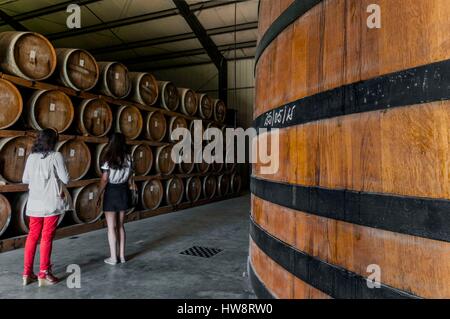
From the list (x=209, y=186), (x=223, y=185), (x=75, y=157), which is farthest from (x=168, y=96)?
(x=223, y=185)

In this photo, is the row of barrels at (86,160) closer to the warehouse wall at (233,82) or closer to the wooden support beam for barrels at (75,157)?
the wooden support beam for barrels at (75,157)

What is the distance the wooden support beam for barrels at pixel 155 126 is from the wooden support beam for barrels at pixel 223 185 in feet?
10.9

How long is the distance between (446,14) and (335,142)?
72 centimetres

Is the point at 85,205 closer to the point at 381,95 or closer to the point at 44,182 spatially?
the point at 44,182

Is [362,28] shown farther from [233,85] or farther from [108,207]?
[233,85]

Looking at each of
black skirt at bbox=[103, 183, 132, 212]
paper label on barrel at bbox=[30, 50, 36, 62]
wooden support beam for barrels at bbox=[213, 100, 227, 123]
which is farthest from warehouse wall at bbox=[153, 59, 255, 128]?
black skirt at bbox=[103, 183, 132, 212]

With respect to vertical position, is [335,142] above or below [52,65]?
below

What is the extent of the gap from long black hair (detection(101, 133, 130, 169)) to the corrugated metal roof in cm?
857

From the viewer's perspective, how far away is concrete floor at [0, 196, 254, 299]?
3.26 m

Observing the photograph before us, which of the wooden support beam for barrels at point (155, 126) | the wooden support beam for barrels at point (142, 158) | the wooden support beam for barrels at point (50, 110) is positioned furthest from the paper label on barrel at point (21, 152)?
the wooden support beam for barrels at point (155, 126)

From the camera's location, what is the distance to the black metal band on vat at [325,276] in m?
1.46

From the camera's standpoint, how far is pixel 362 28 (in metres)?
1.60

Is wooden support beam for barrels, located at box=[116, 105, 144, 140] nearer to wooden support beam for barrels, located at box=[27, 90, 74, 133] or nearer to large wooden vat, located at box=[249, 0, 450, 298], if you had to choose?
wooden support beam for barrels, located at box=[27, 90, 74, 133]
